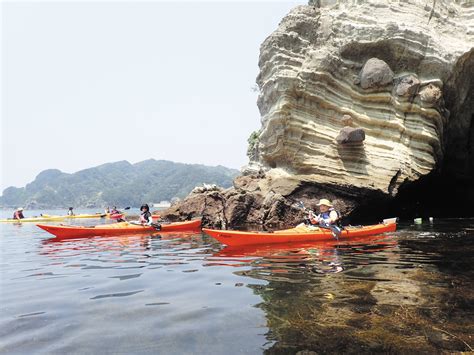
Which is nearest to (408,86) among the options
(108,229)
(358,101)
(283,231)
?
(358,101)

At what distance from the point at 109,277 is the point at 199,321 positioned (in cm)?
371

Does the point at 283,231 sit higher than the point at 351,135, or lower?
lower

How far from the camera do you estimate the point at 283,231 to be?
12.3 metres

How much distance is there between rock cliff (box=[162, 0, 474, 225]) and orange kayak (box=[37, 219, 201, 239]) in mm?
2760

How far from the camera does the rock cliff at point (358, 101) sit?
1969 cm

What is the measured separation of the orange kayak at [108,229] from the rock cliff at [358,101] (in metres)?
2.76

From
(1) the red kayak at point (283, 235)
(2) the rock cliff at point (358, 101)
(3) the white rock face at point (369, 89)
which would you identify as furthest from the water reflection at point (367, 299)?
(3) the white rock face at point (369, 89)

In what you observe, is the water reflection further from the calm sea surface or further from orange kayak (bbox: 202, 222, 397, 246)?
orange kayak (bbox: 202, 222, 397, 246)

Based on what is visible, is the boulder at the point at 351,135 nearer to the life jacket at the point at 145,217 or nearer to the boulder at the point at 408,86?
the boulder at the point at 408,86

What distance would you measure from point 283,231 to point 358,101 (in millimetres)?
11628

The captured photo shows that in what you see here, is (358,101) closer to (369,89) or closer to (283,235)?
(369,89)

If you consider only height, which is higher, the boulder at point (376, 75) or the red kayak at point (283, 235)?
the boulder at point (376, 75)

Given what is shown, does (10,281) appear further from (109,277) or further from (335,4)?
(335,4)

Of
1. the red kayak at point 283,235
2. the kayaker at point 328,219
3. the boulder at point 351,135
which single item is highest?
the boulder at point 351,135
